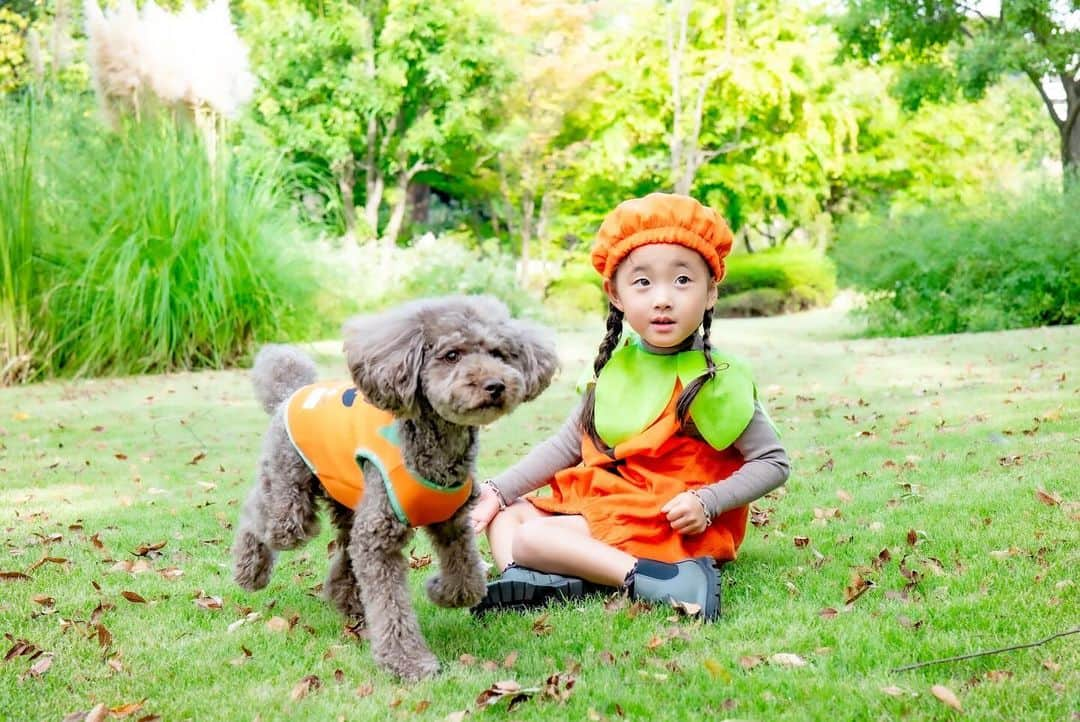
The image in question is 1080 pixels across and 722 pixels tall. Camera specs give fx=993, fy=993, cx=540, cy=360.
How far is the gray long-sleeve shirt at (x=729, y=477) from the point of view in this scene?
3.19 m

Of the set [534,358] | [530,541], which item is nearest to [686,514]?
[530,541]

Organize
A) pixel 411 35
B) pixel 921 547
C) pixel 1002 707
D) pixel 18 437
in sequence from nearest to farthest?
pixel 1002 707
pixel 921 547
pixel 18 437
pixel 411 35

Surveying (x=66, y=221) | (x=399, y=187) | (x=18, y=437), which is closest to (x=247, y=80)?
(x=66, y=221)

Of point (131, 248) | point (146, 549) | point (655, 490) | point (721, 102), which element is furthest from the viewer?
point (721, 102)

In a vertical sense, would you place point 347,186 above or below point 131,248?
above

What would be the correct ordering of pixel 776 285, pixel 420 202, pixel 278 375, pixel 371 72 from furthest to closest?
1. pixel 420 202
2. pixel 776 285
3. pixel 371 72
4. pixel 278 375

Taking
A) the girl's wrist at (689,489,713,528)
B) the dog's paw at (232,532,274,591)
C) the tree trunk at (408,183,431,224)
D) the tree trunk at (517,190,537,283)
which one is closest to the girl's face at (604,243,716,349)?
the girl's wrist at (689,489,713,528)

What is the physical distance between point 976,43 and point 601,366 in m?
12.4

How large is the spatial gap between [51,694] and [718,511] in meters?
1.96

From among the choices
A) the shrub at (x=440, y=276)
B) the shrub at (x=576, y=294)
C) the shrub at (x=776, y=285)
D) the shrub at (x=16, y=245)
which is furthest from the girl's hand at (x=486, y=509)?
the shrub at (x=776, y=285)

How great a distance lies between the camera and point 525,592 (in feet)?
10.6

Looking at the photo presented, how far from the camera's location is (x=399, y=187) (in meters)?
22.3

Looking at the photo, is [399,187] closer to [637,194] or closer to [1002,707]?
[637,194]

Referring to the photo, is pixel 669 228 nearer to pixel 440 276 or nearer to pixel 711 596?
pixel 711 596
